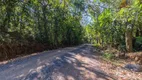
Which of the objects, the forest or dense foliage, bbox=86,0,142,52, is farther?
dense foliage, bbox=86,0,142,52

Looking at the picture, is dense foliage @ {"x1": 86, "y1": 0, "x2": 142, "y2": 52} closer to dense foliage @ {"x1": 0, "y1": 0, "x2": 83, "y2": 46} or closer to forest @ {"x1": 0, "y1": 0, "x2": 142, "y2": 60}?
forest @ {"x1": 0, "y1": 0, "x2": 142, "y2": 60}

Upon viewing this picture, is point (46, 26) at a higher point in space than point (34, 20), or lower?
lower

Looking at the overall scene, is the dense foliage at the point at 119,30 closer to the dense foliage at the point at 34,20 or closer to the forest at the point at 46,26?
the forest at the point at 46,26

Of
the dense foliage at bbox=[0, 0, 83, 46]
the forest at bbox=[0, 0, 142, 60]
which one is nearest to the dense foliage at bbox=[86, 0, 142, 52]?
the forest at bbox=[0, 0, 142, 60]

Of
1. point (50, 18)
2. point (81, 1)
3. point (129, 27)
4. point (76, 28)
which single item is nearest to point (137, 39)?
point (129, 27)

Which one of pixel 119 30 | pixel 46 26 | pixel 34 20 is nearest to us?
pixel 34 20

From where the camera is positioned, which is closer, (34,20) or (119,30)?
(34,20)

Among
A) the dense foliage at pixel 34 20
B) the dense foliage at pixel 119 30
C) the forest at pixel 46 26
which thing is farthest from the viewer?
the dense foliage at pixel 34 20

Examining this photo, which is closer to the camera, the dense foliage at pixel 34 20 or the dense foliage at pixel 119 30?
the dense foliage at pixel 119 30

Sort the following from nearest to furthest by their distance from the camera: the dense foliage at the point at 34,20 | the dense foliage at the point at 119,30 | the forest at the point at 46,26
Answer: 1. the forest at the point at 46,26
2. the dense foliage at the point at 119,30
3. the dense foliage at the point at 34,20

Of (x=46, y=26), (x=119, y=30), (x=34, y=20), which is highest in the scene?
(x=34, y=20)

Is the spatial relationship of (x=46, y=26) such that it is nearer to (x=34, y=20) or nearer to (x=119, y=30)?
(x=34, y=20)

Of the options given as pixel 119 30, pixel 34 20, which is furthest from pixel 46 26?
pixel 119 30

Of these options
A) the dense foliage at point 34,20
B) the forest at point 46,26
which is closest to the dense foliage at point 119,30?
the forest at point 46,26
